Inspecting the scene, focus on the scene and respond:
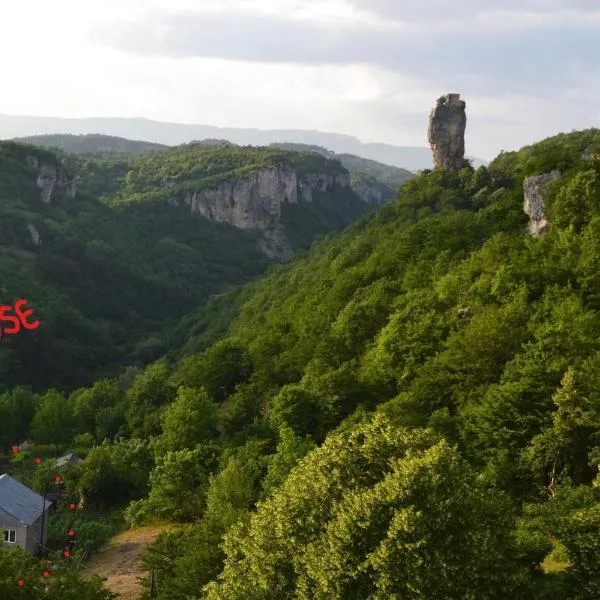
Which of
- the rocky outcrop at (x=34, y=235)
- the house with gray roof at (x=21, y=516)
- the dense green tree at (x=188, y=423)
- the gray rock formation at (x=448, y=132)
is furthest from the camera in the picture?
the rocky outcrop at (x=34, y=235)

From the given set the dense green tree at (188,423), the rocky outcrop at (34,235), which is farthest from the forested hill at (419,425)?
the rocky outcrop at (34,235)

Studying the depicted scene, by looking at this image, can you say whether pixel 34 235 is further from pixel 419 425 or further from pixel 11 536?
pixel 419 425

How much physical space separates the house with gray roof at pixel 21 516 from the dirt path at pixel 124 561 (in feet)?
12.0

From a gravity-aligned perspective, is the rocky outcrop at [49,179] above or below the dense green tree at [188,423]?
above

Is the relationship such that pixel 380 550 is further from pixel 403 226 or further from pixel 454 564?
pixel 403 226

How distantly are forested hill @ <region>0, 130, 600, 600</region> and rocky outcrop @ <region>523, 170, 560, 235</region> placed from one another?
0.25 metres

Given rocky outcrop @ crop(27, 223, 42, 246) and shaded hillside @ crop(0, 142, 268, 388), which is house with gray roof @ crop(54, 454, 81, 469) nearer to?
shaded hillside @ crop(0, 142, 268, 388)

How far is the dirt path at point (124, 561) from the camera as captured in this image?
31.5 metres

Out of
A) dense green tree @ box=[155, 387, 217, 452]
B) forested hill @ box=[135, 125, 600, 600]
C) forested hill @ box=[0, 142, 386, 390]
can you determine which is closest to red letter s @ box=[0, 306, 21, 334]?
forested hill @ box=[0, 142, 386, 390]

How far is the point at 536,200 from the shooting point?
5022cm

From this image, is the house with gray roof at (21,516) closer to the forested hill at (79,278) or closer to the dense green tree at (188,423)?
the dense green tree at (188,423)

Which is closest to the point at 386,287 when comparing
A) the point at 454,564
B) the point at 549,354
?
the point at 549,354

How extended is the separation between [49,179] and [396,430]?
181 m

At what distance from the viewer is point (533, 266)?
135 ft
